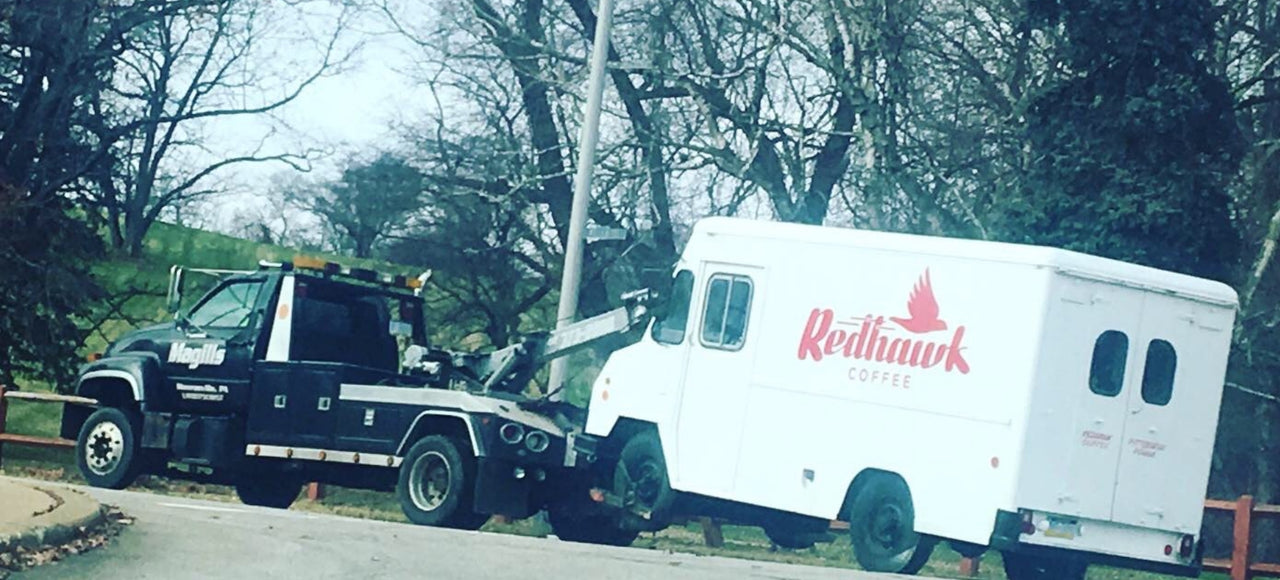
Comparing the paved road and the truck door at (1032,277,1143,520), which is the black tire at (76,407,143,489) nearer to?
→ the paved road

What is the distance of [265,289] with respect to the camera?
20.5m

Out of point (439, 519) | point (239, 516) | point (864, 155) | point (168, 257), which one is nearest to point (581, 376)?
point (864, 155)

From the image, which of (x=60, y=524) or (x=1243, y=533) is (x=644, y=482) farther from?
(x=1243, y=533)

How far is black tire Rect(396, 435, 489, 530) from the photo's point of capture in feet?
60.1

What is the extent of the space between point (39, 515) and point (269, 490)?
9028 mm

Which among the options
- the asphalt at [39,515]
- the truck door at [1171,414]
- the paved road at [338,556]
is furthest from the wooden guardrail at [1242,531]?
the asphalt at [39,515]

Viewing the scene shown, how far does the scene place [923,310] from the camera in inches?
652

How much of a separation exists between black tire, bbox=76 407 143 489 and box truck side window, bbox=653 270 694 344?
18.7 feet

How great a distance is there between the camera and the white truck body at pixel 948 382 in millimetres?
15969

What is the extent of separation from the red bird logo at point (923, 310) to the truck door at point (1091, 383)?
1.00 m

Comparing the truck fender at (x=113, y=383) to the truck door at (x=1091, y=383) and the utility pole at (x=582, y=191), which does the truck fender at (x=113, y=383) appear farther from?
the truck door at (x=1091, y=383)

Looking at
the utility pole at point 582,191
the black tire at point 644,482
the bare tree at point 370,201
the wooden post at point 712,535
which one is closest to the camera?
the black tire at point 644,482

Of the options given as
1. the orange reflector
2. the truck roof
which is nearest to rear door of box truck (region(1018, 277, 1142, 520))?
the truck roof

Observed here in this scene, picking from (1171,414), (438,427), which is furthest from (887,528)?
(438,427)
